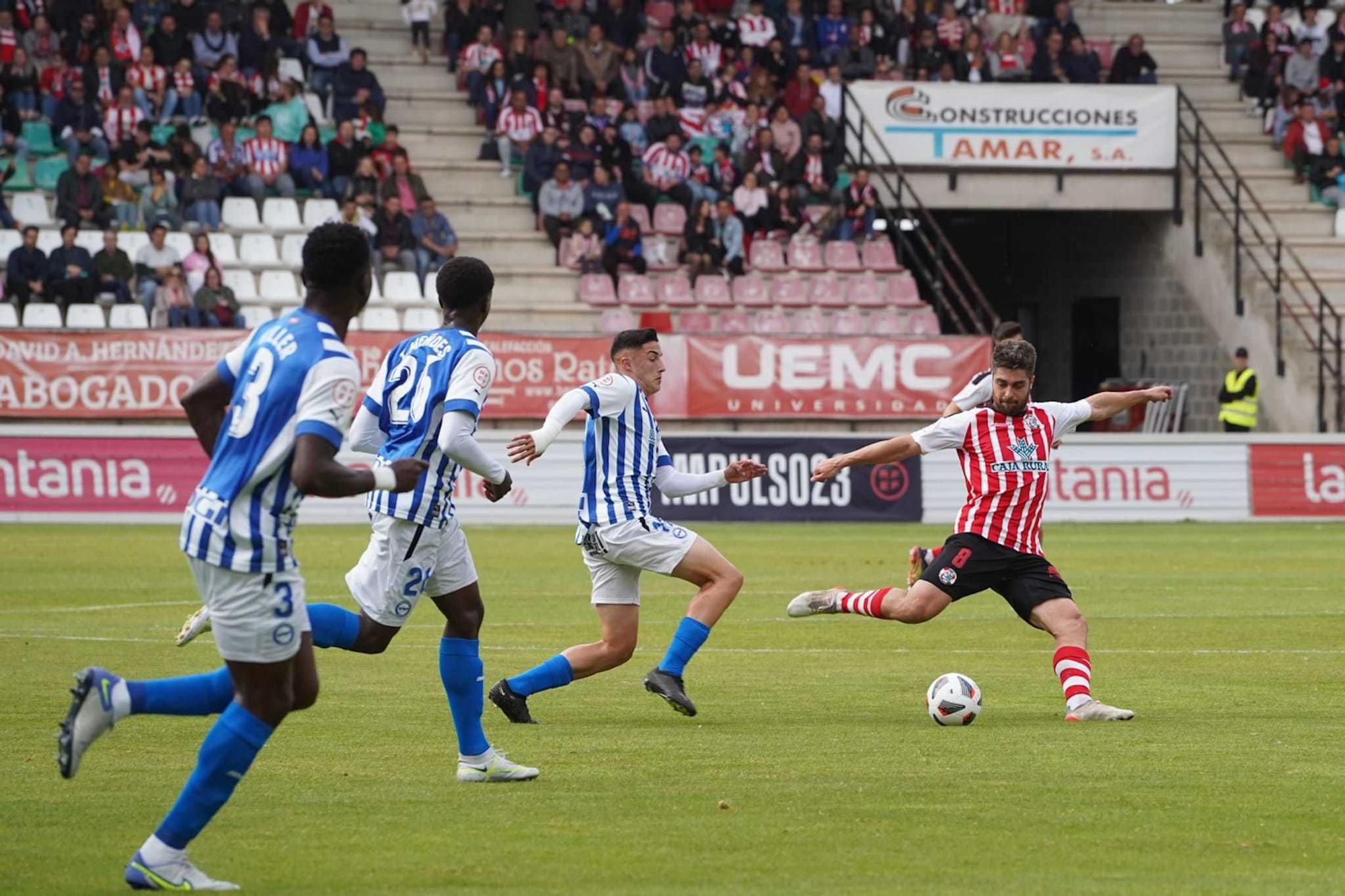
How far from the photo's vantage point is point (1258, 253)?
35.8 m

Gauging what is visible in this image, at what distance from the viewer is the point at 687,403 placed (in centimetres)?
2986

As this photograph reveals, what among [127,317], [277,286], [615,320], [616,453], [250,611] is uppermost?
[250,611]

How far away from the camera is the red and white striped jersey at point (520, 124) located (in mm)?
32969

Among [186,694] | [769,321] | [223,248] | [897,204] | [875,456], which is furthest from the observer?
[897,204]

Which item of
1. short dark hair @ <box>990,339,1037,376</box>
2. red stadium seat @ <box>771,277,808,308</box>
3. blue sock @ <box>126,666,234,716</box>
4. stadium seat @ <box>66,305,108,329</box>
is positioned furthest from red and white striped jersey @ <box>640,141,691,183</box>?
blue sock @ <box>126,666,234,716</box>

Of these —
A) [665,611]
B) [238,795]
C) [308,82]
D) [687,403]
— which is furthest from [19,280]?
[238,795]

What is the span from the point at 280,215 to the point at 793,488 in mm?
9416

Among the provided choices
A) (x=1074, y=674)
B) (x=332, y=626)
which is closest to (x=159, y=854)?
(x=332, y=626)

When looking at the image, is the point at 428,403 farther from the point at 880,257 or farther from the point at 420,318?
the point at 880,257

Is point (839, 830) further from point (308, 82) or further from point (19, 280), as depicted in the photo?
point (308, 82)

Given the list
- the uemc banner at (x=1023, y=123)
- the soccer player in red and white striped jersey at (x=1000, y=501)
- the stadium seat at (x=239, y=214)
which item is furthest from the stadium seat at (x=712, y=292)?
the soccer player in red and white striped jersey at (x=1000, y=501)

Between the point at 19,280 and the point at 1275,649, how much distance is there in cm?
1973

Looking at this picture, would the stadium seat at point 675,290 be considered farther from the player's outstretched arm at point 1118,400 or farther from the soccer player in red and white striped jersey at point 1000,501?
the soccer player in red and white striped jersey at point 1000,501

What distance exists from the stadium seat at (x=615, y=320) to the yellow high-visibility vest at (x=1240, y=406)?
944 centimetres
